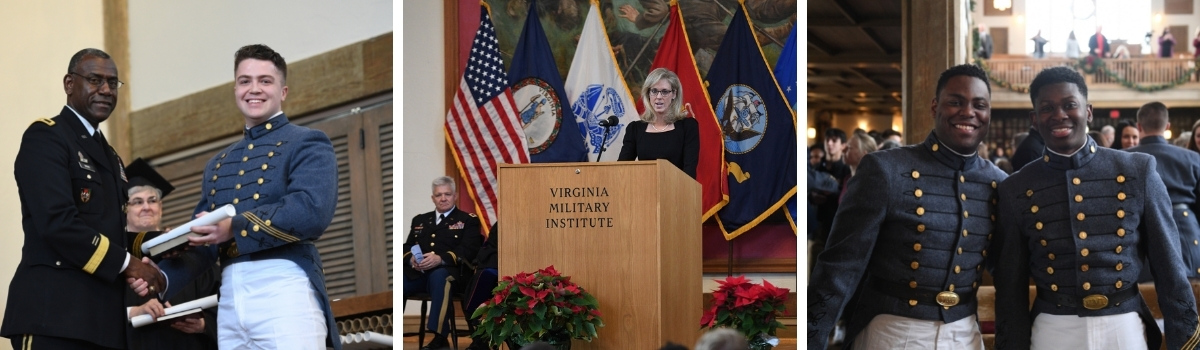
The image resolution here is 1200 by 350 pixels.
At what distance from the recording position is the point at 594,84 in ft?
30.8

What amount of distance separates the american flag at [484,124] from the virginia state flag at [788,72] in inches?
66.1

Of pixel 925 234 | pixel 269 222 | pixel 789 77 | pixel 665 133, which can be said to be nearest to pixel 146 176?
pixel 269 222

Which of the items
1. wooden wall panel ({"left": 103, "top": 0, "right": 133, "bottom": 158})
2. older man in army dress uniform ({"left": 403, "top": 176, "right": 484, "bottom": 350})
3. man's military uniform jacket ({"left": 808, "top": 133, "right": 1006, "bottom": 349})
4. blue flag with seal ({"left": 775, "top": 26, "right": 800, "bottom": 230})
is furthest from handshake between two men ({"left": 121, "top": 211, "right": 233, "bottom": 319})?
blue flag with seal ({"left": 775, "top": 26, "right": 800, "bottom": 230})

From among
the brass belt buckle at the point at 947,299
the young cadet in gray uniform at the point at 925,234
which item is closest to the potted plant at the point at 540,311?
the young cadet in gray uniform at the point at 925,234

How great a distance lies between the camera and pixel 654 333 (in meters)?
5.11

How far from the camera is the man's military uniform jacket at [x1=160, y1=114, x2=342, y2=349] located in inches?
213

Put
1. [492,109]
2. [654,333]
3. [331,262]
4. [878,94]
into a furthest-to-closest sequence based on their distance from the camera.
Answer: [492,109]
[331,262]
[878,94]
[654,333]

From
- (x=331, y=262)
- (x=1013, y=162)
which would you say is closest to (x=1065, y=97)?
(x=1013, y=162)

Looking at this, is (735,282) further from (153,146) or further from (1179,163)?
(153,146)

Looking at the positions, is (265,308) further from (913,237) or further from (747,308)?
(913,237)

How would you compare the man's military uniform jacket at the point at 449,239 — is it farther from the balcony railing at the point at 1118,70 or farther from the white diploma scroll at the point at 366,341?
the balcony railing at the point at 1118,70

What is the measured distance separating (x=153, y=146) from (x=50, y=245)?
189cm

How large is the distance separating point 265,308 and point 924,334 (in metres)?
2.52

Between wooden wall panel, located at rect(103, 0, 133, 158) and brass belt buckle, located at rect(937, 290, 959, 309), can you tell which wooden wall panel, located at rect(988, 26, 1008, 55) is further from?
wooden wall panel, located at rect(103, 0, 133, 158)
